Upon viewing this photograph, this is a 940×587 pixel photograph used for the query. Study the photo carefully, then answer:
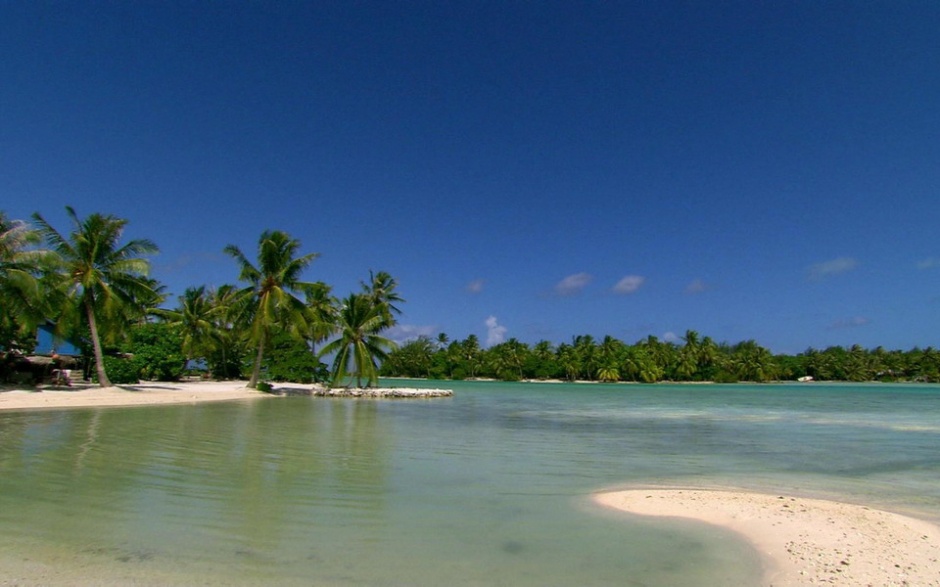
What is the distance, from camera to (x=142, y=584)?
4.05 m

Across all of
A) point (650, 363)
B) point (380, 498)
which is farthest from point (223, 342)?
point (650, 363)

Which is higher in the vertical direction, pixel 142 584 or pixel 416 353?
pixel 416 353

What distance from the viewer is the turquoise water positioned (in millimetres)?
4578

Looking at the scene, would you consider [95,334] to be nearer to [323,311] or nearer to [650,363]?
[323,311]

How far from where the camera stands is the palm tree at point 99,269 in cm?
2355

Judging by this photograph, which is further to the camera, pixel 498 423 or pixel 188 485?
pixel 498 423

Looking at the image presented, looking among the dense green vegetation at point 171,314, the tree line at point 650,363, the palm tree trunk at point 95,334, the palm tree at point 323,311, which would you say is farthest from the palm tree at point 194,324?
the tree line at point 650,363

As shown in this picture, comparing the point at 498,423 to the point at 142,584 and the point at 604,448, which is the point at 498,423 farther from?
the point at 142,584

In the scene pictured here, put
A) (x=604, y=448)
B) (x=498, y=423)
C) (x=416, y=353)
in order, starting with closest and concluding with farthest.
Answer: (x=604, y=448), (x=498, y=423), (x=416, y=353)

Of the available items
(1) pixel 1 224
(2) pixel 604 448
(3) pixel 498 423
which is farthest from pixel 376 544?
(1) pixel 1 224

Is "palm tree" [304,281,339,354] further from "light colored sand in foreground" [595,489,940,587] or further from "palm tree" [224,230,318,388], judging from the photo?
"light colored sand in foreground" [595,489,940,587]

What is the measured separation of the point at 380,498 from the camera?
279 inches

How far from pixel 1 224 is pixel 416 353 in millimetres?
78762

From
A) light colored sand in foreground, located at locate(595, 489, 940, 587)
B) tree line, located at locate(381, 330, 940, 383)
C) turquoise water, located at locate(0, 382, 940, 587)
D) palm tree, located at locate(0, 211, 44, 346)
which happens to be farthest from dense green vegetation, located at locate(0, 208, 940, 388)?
tree line, located at locate(381, 330, 940, 383)
